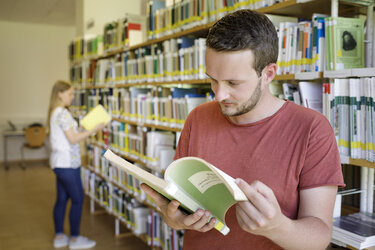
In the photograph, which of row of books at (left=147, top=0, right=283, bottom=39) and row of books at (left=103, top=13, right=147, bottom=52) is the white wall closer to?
row of books at (left=103, top=13, right=147, bottom=52)

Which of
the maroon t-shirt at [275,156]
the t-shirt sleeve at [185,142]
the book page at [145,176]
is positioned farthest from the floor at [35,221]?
the book page at [145,176]

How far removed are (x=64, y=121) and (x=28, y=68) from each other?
20.3 feet

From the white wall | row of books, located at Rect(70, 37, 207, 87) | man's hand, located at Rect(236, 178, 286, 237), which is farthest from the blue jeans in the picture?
the white wall

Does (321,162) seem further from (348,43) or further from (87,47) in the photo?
(87,47)

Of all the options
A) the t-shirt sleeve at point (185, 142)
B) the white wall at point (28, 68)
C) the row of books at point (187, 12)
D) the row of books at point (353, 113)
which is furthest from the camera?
the white wall at point (28, 68)

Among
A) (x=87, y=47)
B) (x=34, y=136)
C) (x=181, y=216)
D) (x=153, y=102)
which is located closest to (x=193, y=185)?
(x=181, y=216)

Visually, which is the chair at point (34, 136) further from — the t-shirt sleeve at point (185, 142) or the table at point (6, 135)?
the t-shirt sleeve at point (185, 142)

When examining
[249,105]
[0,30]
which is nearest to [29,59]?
[0,30]

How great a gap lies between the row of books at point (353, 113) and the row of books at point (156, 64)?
107 centimetres

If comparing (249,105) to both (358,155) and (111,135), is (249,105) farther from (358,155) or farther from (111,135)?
(111,135)

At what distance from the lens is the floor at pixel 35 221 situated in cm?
410

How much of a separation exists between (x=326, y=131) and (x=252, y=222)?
41 centimetres

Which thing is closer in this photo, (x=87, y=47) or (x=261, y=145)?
(x=261, y=145)

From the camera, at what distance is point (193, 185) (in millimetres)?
1025
